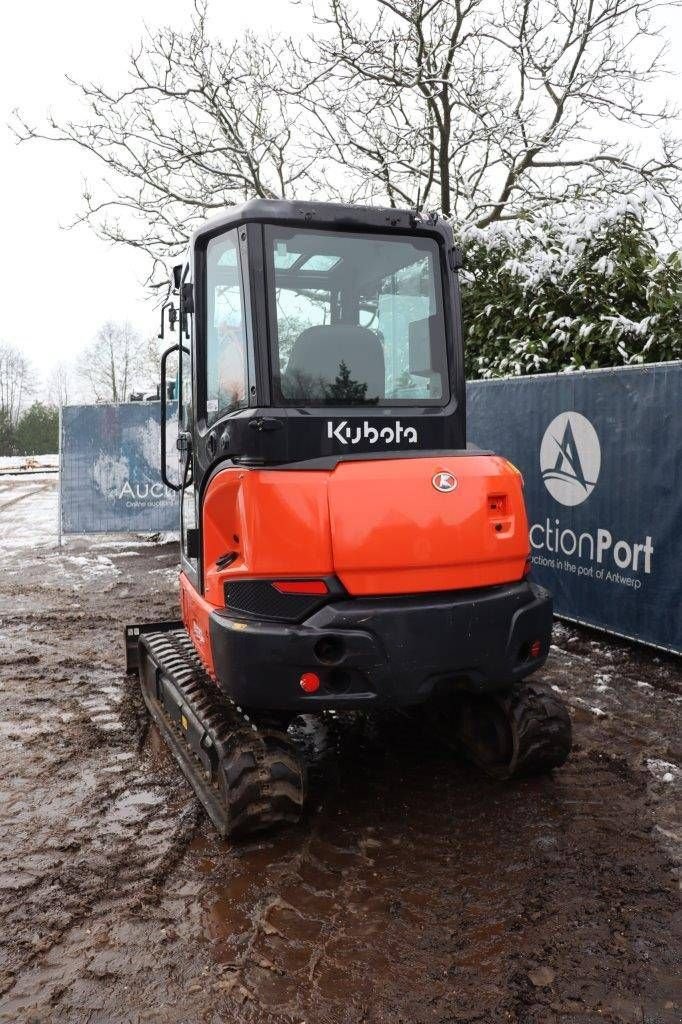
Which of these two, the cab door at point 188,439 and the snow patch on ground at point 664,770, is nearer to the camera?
the cab door at point 188,439

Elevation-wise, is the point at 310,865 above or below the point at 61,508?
below

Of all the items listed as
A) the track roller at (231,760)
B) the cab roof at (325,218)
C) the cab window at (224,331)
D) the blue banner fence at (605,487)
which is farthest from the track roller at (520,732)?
the blue banner fence at (605,487)

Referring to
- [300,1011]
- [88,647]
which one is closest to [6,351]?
[88,647]

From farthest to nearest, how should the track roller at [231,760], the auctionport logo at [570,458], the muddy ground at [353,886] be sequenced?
the auctionport logo at [570,458], the track roller at [231,760], the muddy ground at [353,886]

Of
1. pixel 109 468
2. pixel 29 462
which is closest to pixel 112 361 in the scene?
pixel 29 462

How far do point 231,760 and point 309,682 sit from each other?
55 centimetres

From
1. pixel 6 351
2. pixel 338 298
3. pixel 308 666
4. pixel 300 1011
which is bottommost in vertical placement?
pixel 300 1011

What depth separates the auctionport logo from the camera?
6832mm

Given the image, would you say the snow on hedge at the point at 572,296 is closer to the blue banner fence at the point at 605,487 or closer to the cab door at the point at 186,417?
the blue banner fence at the point at 605,487

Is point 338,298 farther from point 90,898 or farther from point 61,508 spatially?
point 61,508

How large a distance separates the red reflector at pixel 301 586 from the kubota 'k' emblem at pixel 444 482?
0.67m

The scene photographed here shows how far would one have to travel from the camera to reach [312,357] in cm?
362

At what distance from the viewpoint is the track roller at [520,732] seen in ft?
13.2

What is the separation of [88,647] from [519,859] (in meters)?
4.75
